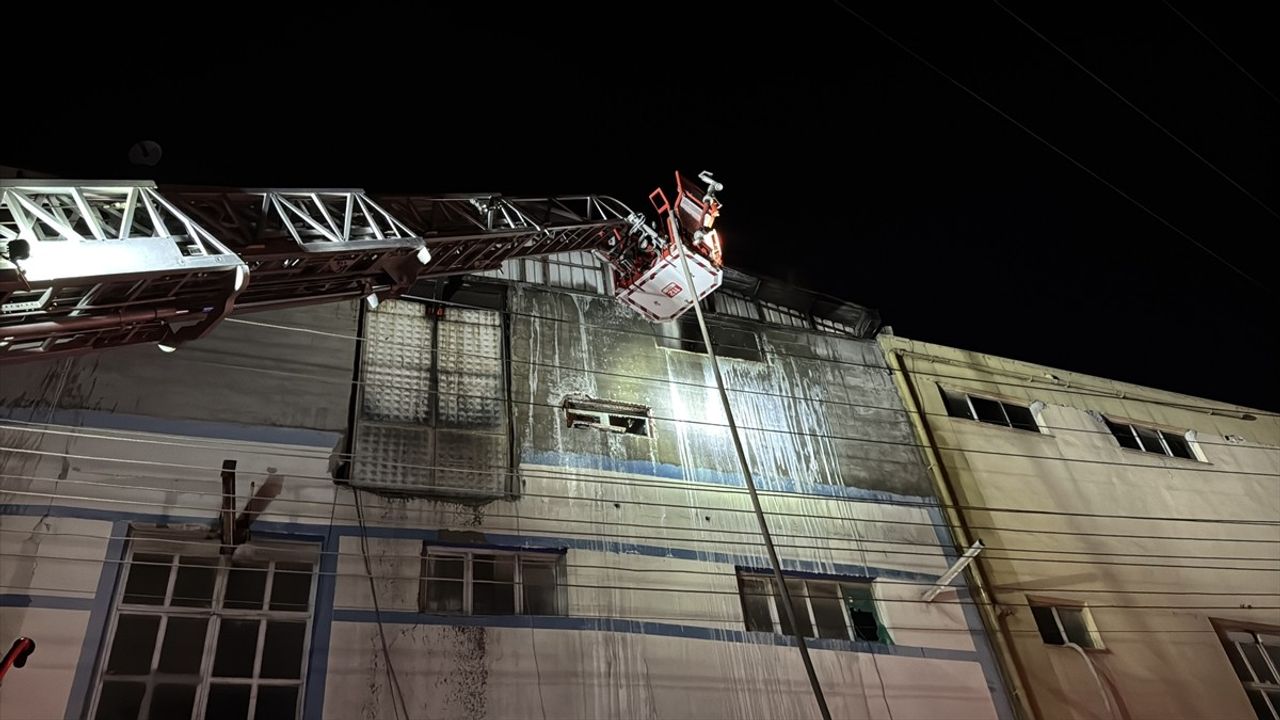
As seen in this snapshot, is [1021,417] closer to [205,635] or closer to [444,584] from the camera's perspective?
[444,584]

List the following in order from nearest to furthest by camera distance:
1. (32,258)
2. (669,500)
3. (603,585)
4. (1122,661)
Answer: (32,258)
(603,585)
(669,500)
(1122,661)

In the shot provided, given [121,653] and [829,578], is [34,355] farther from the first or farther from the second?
[829,578]

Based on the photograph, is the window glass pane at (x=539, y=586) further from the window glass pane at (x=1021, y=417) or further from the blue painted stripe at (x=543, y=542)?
the window glass pane at (x=1021, y=417)

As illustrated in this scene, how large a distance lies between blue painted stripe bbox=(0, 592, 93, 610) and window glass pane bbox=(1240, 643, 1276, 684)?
15752 mm

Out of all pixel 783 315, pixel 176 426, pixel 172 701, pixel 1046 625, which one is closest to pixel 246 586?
pixel 172 701

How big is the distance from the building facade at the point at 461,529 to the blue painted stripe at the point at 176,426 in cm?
3

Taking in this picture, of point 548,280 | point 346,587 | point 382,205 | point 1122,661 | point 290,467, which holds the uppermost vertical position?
point 548,280

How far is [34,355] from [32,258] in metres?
1.18

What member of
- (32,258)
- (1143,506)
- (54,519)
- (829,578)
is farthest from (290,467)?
(1143,506)

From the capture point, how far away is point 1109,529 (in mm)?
13109

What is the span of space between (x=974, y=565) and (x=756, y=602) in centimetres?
371

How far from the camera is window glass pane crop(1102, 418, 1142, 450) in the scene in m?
14.8

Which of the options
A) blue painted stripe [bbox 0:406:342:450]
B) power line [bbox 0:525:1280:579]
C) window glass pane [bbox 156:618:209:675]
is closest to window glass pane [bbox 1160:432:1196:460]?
power line [bbox 0:525:1280:579]

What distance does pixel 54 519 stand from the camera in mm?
7699
